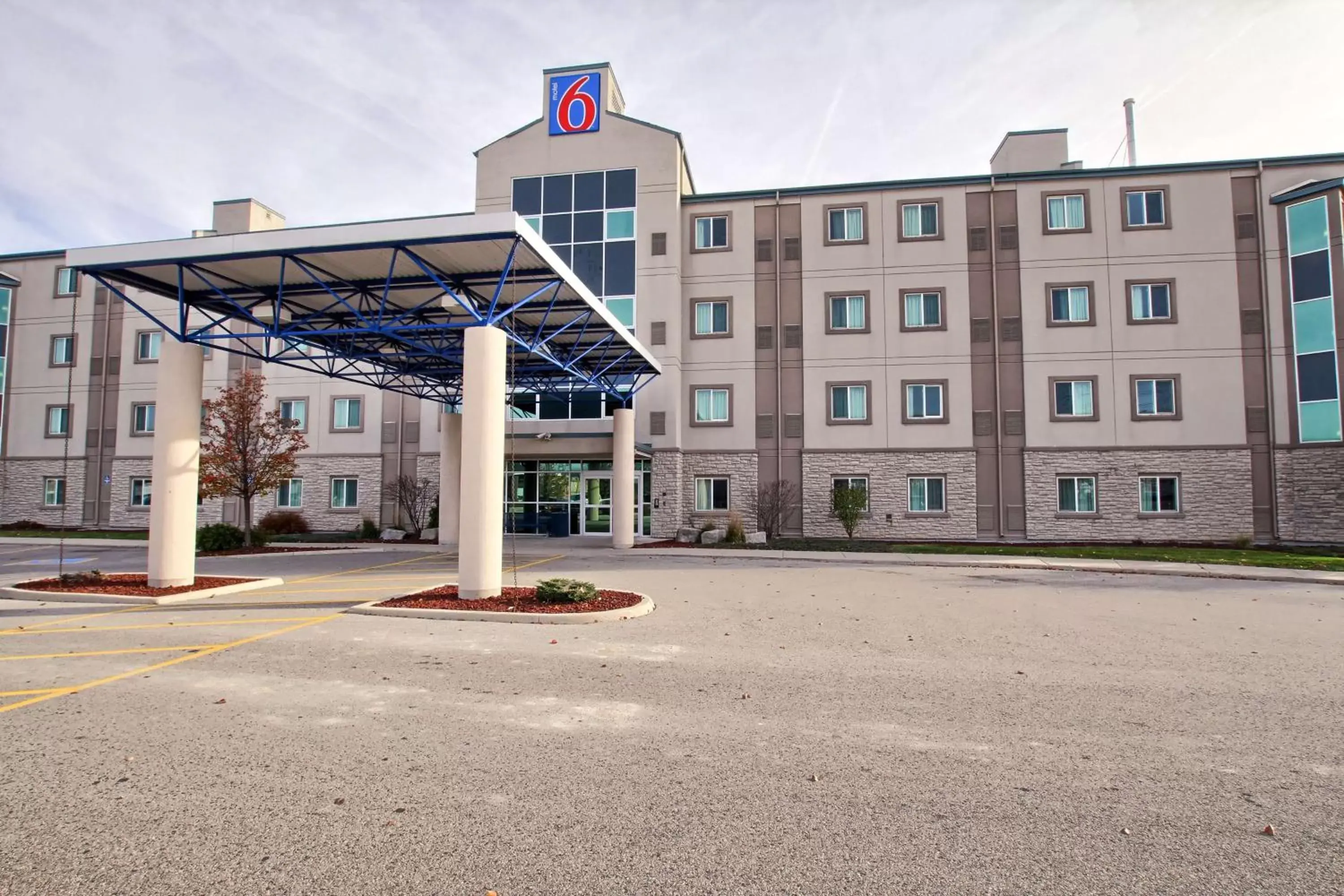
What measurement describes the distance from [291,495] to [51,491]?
11499 mm

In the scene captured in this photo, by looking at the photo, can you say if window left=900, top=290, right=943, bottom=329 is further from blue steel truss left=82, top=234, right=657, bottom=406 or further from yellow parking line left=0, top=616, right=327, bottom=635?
yellow parking line left=0, top=616, right=327, bottom=635

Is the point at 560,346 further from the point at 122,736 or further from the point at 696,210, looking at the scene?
the point at 122,736

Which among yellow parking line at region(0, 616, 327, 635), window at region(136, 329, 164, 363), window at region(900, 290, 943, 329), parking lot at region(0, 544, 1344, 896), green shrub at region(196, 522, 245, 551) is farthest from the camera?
window at region(136, 329, 164, 363)

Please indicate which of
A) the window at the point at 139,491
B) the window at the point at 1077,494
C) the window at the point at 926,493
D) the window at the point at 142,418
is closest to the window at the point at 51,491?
the window at the point at 139,491

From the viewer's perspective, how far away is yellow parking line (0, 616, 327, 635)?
30.1 feet

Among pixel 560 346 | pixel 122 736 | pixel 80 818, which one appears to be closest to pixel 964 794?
pixel 80 818

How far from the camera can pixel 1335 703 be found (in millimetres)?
6293

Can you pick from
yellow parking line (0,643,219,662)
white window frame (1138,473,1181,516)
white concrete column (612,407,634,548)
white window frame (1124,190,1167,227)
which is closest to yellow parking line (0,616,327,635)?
yellow parking line (0,643,219,662)

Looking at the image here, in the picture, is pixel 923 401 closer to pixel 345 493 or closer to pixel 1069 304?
pixel 1069 304

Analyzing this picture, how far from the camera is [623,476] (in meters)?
23.1

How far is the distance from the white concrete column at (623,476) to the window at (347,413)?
498 inches

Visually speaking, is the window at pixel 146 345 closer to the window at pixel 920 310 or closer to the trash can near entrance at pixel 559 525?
the trash can near entrance at pixel 559 525

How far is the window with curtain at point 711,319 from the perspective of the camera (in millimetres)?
27016

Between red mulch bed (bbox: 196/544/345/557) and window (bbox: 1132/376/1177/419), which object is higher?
window (bbox: 1132/376/1177/419)
